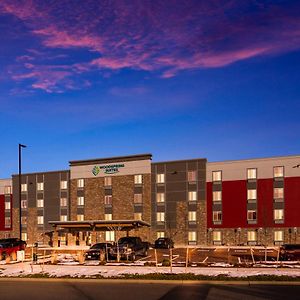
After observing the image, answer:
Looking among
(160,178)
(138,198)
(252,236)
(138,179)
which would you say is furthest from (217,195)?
(138,179)

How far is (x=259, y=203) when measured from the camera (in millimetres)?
58594

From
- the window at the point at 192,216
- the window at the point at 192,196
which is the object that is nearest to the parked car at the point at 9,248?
the window at the point at 192,216

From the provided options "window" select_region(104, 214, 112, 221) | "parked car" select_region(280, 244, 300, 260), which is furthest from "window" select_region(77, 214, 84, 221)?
"parked car" select_region(280, 244, 300, 260)

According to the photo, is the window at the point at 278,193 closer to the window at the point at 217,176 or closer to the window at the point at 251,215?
the window at the point at 251,215

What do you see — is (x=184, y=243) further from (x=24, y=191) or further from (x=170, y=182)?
(x=24, y=191)

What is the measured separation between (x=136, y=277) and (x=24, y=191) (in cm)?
5783

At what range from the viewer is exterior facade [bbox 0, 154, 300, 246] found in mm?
57781

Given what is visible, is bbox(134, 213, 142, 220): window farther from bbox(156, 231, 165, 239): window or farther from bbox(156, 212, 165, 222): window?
bbox(156, 231, 165, 239): window

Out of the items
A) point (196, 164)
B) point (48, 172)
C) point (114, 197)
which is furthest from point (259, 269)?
point (48, 172)

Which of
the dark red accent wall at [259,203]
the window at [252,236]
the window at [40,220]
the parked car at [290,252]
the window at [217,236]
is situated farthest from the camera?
the window at [40,220]

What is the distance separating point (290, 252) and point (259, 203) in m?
26.9

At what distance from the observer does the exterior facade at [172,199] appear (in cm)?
5778

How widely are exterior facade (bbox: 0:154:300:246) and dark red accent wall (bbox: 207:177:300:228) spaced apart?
0.41 feet

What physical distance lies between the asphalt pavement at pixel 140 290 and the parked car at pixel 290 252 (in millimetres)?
13357
